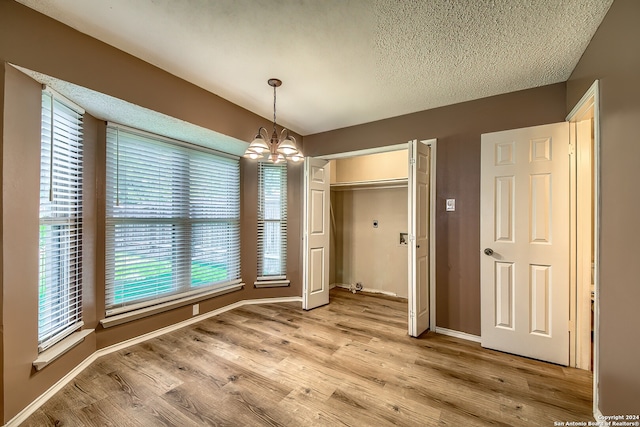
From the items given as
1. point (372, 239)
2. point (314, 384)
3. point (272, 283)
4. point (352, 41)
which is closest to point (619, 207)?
point (352, 41)

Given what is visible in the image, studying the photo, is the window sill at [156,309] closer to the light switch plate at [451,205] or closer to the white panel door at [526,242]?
the light switch plate at [451,205]

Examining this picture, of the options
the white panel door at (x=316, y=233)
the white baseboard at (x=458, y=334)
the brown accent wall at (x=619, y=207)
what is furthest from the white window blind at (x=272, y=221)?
the brown accent wall at (x=619, y=207)

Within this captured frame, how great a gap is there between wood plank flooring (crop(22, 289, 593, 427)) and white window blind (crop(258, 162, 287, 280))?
1.18m

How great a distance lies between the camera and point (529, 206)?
2.32m

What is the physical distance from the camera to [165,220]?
2842 millimetres

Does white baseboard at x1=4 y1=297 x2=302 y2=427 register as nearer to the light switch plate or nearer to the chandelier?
the chandelier

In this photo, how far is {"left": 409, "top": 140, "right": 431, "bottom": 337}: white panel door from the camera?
2.67m

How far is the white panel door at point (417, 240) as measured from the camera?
2670 mm

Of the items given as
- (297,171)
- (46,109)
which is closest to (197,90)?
(46,109)

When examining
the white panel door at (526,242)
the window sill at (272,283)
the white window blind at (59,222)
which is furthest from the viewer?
the window sill at (272,283)

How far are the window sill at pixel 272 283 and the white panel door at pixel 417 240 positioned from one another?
1.96 m

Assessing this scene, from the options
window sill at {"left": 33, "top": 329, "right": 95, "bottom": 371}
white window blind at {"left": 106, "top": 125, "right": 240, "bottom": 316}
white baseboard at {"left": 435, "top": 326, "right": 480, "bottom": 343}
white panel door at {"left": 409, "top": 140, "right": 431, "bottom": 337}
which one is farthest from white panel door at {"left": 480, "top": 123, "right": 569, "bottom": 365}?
window sill at {"left": 33, "top": 329, "right": 95, "bottom": 371}

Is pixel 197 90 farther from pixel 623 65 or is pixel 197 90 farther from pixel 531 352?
pixel 531 352

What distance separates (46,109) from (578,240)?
448cm
